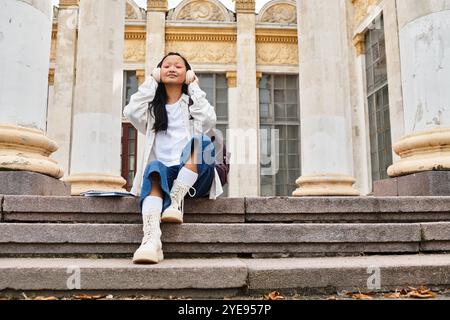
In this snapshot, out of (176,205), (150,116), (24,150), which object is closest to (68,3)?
(24,150)

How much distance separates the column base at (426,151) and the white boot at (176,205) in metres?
3.78

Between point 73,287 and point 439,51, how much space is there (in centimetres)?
594

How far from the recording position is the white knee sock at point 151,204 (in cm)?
414

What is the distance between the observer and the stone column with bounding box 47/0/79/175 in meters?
20.5

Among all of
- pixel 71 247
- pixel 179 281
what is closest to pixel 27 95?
pixel 71 247

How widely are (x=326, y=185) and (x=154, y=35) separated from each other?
1518 cm

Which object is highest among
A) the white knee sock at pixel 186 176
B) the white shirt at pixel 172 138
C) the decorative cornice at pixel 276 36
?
the decorative cornice at pixel 276 36

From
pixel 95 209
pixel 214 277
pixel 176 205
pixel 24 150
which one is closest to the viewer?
pixel 214 277

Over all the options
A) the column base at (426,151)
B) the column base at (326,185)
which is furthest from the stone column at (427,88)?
the column base at (326,185)

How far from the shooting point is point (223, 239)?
4.49 m

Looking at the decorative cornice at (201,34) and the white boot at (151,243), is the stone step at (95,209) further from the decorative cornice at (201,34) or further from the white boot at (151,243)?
the decorative cornice at (201,34)

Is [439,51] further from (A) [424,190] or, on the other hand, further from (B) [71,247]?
(B) [71,247]

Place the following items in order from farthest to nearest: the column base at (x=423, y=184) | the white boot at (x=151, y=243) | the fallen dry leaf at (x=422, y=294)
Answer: the column base at (x=423, y=184) < the white boot at (x=151, y=243) < the fallen dry leaf at (x=422, y=294)

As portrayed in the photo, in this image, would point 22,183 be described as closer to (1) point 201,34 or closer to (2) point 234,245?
(2) point 234,245
